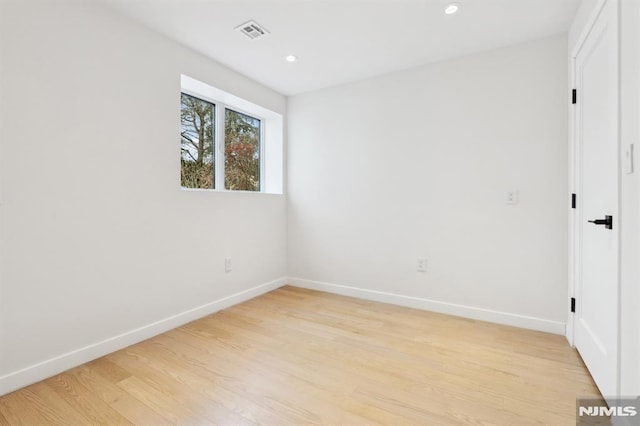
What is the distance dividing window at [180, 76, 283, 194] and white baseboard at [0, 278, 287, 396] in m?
1.21

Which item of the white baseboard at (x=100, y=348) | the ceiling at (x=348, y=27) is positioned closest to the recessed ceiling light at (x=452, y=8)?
the ceiling at (x=348, y=27)

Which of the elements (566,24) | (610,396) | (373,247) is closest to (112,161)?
(373,247)

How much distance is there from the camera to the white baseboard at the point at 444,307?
2.43 metres

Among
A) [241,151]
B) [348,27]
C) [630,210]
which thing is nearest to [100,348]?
[241,151]

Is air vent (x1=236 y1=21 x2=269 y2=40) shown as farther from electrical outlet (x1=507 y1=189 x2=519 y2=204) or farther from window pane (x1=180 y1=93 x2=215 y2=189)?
electrical outlet (x1=507 y1=189 x2=519 y2=204)

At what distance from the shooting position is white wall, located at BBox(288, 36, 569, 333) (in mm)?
2418

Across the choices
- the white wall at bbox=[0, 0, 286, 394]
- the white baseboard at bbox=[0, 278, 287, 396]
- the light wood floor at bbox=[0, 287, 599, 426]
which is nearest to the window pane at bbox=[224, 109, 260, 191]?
the white wall at bbox=[0, 0, 286, 394]

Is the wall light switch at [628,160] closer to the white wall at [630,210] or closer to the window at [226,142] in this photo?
the white wall at [630,210]

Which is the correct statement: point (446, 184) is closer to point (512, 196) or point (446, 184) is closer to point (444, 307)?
point (512, 196)

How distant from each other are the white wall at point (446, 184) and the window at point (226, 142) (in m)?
0.33

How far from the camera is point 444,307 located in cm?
284

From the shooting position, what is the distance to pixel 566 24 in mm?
2232

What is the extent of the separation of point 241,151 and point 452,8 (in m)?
2.49

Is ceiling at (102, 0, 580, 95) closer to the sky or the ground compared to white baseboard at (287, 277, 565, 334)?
closer to the sky
